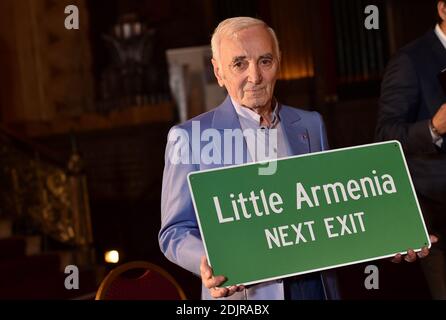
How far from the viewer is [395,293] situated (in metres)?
5.96

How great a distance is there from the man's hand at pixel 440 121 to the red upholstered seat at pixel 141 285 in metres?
0.99

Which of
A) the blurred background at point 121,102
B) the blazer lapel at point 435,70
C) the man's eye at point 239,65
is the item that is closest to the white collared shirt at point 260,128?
the man's eye at point 239,65

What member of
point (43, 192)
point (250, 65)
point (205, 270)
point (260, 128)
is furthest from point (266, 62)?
point (43, 192)

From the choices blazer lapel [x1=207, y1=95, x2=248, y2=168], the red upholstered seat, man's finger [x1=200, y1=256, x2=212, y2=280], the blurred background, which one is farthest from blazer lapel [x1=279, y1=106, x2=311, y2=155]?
the blurred background

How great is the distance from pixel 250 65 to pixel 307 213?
0.39m

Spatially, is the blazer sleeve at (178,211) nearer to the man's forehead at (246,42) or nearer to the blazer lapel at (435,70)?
the man's forehead at (246,42)

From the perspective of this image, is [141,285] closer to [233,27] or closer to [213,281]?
[213,281]

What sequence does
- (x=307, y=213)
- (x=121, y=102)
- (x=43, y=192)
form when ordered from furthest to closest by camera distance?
(x=121, y=102) → (x=43, y=192) → (x=307, y=213)

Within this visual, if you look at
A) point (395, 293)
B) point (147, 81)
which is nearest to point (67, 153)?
point (147, 81)

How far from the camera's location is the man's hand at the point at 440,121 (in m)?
2.94

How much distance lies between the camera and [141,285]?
3033mm
